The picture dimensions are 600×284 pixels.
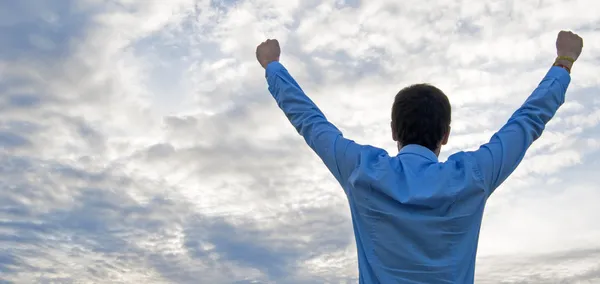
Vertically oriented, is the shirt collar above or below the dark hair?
below

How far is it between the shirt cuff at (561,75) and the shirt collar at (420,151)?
1.76m

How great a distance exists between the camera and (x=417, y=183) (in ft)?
15.7

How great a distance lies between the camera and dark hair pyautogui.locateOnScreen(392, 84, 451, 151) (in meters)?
5.21

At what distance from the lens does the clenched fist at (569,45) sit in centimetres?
622

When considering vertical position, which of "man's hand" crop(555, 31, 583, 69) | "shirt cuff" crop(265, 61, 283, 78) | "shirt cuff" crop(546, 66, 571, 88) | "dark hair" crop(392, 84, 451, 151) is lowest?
"dark hair" crop(392, 84, 451, 151)

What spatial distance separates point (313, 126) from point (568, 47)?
9.68ft

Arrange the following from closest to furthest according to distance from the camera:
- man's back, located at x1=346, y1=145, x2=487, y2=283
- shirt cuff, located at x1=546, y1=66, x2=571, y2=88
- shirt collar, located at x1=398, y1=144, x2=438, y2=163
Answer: man's back, located at x1=346, y1=145, x2=487, y2=283 < shirt collar, located at x1=398, y1=144, x2=438, y2=163 < shirt cuff, located at x1=546, y1=66, x2=571, y2=88

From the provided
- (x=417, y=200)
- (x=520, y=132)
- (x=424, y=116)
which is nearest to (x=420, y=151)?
(x=424, y=116)

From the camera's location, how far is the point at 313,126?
5.52m

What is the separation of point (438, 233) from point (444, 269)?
299 mm

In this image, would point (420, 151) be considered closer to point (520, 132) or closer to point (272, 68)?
point (520, 132)

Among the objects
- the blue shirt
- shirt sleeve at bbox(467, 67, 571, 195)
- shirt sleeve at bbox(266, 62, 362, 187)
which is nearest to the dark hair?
the blue shirt

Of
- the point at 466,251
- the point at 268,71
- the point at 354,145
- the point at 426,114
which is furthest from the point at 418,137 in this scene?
the point at 268,71

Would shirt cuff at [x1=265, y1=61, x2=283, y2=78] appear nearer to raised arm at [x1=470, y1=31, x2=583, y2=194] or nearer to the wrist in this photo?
raised arm at [x1=470, y1=31, x2=583, y2=194]
